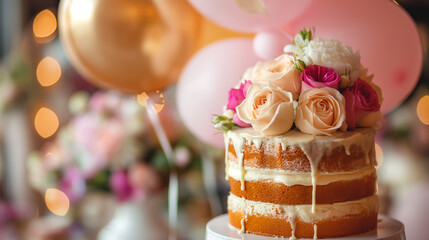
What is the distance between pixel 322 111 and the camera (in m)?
0.91

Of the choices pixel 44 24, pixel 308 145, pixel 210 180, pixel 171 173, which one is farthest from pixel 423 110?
pixel 44 24

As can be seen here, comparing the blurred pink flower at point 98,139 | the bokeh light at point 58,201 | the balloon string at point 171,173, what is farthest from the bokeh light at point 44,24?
the balloon string at point 171,173

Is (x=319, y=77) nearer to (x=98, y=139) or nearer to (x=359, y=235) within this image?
(x=359, y=235)

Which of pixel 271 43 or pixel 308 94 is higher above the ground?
pixel 271 43

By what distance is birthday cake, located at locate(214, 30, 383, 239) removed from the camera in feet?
3.01

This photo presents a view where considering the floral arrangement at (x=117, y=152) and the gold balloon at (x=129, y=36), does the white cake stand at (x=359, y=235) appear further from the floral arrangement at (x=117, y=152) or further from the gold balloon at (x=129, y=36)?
the floral arrangement at (x=117, y=152)

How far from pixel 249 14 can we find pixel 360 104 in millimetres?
407

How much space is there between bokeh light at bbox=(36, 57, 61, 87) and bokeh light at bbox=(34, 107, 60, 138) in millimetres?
182

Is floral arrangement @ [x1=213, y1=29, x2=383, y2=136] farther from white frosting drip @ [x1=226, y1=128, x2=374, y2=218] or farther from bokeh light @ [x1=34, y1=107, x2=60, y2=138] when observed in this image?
bokeh light @ [x1=34, y1=107, x2=60, y2=138]

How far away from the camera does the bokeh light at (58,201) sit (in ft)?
8.82

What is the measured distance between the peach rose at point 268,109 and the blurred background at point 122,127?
0.39 meters

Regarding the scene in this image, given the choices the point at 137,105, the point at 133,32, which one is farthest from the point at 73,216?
the point at 133,32

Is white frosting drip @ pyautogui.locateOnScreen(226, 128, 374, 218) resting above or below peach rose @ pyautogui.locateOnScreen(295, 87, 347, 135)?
below

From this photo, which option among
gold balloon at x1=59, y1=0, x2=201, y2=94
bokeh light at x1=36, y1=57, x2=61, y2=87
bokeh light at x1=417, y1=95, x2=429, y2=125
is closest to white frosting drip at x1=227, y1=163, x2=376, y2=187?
gold balloon at x1=59, y1=0, x2=201, y2=94
